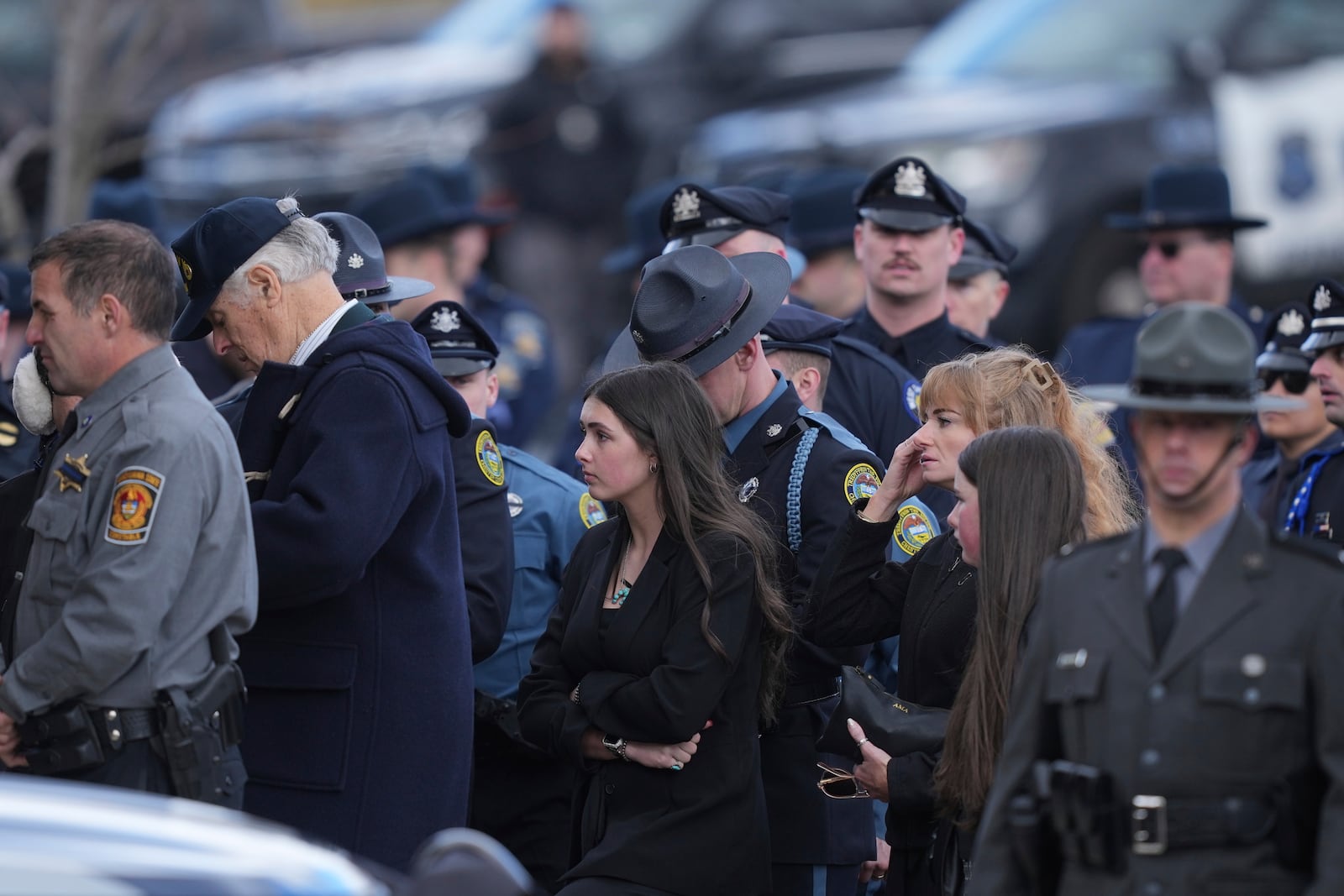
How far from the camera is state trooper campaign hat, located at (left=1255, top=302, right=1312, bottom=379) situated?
687cm

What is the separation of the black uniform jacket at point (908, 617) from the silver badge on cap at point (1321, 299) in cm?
206

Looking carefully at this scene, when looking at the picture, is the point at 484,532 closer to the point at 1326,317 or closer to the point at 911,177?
the point at 911,177

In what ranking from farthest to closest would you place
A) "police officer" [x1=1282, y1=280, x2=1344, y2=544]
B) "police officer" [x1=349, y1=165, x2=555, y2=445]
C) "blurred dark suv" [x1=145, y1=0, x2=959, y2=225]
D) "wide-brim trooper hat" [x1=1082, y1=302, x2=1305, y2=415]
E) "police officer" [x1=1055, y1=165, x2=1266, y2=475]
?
"blurred dark suv" [x1=145, y1=0, x2=959, y2=225] → "police officer" [x1=349, y1=165, x2=555, y2=445] → "police officer" [x1=1055, y1=165, x2=1266, y2=475] → "police officer" [x1=1282, y1=280, x2=1344, y2=544] → "wide-brim trooper hat" [x1=1082, y1=302, x2=1305, y2=415]

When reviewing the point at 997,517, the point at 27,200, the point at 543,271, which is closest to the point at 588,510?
the point at 997,517

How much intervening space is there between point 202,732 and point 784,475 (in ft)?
5.51

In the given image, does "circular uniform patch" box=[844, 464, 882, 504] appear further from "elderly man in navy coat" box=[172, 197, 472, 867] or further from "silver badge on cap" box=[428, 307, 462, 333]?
"silver badge on cap" box=[428, 307, 462, 333]

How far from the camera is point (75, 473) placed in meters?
4.54

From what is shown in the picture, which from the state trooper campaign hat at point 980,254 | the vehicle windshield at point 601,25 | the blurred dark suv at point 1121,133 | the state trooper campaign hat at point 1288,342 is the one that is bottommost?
the state trooper campaign hat at point 1288,342

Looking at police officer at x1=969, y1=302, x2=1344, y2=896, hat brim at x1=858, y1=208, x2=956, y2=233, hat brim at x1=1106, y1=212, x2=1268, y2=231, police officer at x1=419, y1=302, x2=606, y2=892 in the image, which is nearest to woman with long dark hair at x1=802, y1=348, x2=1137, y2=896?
police officer at x1=969, y1=302, x2=1344, y2=896

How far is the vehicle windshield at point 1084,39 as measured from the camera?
12117 mm

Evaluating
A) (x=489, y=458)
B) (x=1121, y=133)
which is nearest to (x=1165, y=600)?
(x=489, y=458)

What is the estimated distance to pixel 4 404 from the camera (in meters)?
6.62

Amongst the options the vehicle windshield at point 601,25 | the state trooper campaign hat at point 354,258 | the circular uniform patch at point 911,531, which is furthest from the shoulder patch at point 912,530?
the vehicle windshield at point 601,25

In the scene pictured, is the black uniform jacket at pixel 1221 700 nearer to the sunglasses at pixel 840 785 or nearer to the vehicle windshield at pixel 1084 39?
the sunglasses at pixel 840 785
